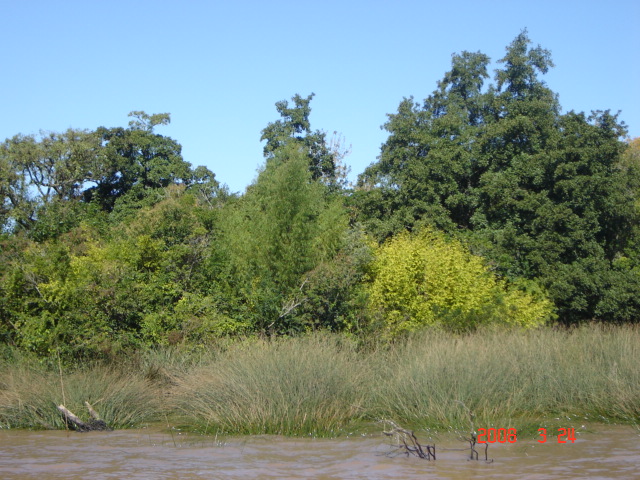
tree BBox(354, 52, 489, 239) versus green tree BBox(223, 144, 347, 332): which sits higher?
tree BBox(354, 52, 489, 239)

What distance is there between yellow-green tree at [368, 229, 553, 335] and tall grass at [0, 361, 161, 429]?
8.22 m

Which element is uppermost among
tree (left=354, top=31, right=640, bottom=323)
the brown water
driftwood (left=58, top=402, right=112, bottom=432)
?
tree (left=354, top=31, right=640, bottom=323)

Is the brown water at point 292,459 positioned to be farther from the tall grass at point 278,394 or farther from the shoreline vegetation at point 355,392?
the shoreline vegetation at point 355,392

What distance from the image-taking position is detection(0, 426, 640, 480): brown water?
8188mm

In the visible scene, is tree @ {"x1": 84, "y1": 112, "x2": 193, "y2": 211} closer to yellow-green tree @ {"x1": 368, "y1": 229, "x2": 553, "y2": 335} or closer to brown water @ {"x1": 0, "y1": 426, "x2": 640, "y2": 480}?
yellow-green tree @ {"x1": 368, "y1": 229, "x2": 553, "y2": 335}

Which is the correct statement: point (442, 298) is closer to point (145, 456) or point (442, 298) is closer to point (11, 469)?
point (145, 456)

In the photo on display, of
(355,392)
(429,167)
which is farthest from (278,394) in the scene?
(429,167)

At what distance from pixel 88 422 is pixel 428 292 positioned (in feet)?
38.9

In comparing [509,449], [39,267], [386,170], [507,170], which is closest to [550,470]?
[509,449]

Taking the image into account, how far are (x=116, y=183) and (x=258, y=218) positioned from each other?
18.2 m

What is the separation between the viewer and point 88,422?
1096 cm
